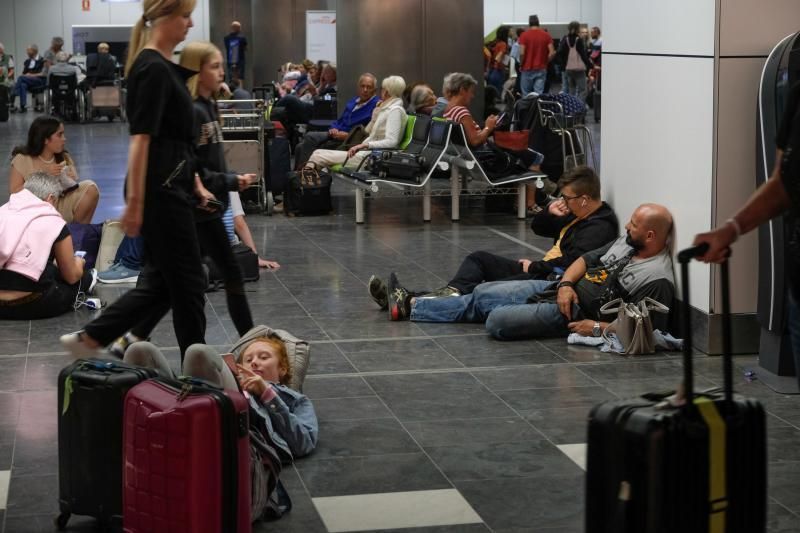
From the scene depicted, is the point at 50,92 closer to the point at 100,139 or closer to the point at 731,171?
the point at 100,139

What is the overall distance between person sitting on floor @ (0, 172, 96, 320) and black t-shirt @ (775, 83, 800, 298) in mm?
5243

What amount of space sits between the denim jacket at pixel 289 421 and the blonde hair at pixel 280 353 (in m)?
0.09

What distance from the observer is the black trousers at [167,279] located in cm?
494

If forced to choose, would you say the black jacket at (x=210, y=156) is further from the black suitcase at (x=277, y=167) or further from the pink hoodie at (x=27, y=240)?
the black suitcase at (x=277, y=167)

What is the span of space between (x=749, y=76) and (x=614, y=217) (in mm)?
1497

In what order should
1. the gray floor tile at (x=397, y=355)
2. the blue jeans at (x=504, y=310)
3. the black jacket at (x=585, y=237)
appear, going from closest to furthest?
the gray floor tile at (x=397, y=355)
the blue jeans at (x=504, y=310)
the black jacket at (x=585, y=237)

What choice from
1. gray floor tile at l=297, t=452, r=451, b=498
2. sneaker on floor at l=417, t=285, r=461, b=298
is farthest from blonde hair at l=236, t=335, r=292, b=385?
sneaker on floor at l=417, t=285, r=461, b=298

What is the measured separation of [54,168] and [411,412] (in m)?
4.34

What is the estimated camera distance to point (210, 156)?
5574 mm

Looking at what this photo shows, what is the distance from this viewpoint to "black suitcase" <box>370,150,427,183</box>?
11.8 metres

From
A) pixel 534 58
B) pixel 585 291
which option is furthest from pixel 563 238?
pixel 534 58

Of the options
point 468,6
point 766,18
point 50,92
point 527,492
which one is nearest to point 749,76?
point 766,18

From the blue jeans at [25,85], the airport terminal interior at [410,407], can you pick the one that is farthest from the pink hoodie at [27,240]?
the blue jeans at [25,85]

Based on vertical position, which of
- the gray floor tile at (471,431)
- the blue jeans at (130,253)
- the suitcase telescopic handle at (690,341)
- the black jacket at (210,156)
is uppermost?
the black jacket at (210,156)
